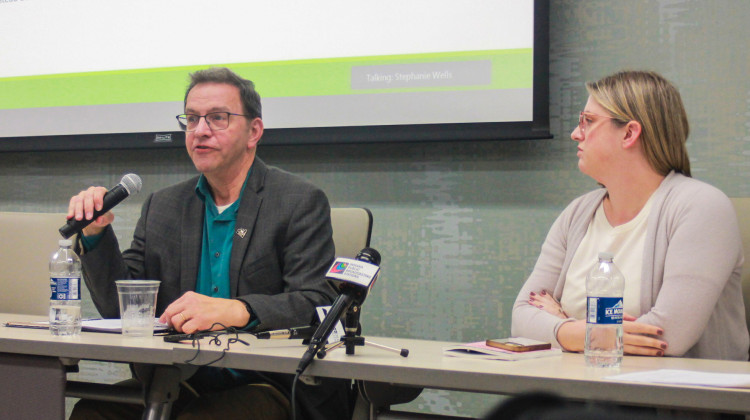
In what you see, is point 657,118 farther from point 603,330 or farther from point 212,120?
point 212,120

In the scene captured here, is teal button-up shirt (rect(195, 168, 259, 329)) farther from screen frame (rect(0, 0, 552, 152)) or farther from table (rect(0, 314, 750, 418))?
screen frame (rect(0, 0, 552, 152))

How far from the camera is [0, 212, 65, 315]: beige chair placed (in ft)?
8.16

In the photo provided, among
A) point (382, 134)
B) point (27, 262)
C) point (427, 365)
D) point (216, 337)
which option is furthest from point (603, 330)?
point (27, 262)

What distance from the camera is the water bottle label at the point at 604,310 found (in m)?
1.44

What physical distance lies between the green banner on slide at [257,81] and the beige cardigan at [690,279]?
93 centimetres

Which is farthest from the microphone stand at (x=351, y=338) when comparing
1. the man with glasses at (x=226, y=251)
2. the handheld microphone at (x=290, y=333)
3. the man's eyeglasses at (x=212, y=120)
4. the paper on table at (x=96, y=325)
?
the man's eyeglasses at (x=212, y=120)

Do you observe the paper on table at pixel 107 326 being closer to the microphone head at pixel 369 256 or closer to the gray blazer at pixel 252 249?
the gray blazer at pixel 252 249

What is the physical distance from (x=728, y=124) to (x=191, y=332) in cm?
185

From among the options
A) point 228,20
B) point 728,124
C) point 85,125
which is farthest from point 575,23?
point 85,125

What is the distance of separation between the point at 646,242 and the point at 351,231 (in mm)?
835

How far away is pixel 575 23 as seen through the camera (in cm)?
266

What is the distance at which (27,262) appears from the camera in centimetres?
251

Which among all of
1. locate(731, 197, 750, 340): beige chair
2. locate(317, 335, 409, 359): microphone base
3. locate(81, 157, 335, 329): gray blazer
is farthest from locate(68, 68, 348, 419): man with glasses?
locate(731, 197, 750, 340): beige chair

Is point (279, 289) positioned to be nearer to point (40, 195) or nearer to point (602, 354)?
point (602, 354)
